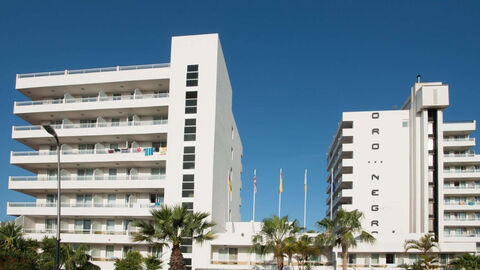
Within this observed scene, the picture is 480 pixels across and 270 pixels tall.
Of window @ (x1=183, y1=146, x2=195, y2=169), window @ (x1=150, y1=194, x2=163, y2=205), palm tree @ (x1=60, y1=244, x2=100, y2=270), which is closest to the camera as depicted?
palm tree @ (x1=60, y1=244, x2=100, y2=270)

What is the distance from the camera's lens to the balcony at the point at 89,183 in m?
58.5

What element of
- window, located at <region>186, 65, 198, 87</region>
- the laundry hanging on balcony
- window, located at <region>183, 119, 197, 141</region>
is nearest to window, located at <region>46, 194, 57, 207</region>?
the laundry hanging on balcony

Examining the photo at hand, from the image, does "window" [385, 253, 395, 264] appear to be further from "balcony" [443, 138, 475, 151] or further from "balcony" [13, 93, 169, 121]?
"balcony" [443, 138, 475, 151]

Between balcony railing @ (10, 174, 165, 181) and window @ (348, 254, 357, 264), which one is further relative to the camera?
balcony railing @ (10, 174, 165, 181)

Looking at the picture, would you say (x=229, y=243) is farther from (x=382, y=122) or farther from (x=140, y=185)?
(x=382, y=122)

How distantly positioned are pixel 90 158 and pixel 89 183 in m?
2.92

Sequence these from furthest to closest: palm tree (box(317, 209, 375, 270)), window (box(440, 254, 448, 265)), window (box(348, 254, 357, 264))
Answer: window (box(348, 254, 357, 264)), window (box(440, 254, 448, 265)), palm tree (box(317, 209, 375, 270))

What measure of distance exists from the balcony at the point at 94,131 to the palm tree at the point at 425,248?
28.8 meters

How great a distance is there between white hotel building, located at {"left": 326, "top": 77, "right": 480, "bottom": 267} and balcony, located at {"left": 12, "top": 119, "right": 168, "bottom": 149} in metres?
29.0

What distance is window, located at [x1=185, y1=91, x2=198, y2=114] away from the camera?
58.7m

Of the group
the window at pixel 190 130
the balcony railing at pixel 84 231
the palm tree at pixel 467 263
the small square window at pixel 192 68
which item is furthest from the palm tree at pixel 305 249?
the small square window at pixel 192 68

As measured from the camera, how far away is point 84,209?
5941 centimetres

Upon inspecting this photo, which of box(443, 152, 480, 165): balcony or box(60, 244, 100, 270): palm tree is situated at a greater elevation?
box(443, 152, 480, 165): balcony

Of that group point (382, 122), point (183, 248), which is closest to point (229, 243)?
point (183, 248)
